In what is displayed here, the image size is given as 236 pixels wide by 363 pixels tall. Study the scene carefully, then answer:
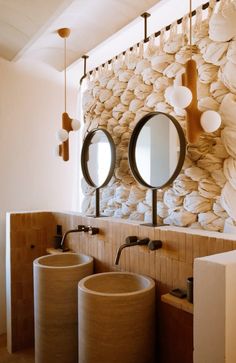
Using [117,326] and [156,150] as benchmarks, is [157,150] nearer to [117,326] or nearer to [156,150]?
[156,150]

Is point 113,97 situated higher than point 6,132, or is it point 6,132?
point 113,97

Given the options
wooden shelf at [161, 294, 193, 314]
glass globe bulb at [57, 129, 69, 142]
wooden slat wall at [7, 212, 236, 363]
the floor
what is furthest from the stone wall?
the floor

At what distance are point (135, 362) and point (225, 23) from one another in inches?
63.1

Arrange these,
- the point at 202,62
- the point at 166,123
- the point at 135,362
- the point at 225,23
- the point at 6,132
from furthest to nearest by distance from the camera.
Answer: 1. the point at 6,132
2. the point at 166,123
3. the point at 202,62
4. the point at 225,23
5. the point at 135,362

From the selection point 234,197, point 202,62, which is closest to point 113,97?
point 202,62

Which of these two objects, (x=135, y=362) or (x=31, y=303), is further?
(x=31, y=303)

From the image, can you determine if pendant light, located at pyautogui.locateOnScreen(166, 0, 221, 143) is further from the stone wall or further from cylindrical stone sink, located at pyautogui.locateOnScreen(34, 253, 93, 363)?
cylindrical stone sink, located at pyautogui.locateOnScreen(34, 253, 93, 363)

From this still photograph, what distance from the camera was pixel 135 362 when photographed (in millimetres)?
1303

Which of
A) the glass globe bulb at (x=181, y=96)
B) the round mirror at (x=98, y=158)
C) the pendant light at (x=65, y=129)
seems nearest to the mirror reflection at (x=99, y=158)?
the round mirror at (x=98, y=158)

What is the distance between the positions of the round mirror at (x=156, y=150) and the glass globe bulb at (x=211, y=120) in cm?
18

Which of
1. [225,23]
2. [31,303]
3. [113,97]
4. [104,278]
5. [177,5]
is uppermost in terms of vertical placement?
[177,5]

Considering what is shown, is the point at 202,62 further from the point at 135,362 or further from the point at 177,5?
the point at 135,362

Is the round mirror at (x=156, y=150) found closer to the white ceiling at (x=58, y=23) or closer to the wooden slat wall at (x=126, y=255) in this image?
the wooden slat wall at (x=126, y=255)

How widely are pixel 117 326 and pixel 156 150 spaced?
0.94 meters
